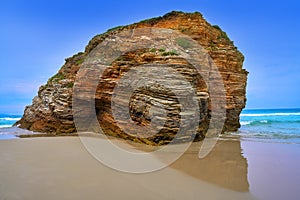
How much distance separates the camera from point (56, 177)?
186 inches

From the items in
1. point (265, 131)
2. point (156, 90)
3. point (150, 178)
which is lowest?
point (150, 178)

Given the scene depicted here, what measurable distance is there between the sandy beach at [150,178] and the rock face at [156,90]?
2.63 m

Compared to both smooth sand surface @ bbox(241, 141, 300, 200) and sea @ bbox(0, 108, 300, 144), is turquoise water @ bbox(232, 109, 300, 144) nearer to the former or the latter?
sea @ bbox(0, 108, 300, 144)

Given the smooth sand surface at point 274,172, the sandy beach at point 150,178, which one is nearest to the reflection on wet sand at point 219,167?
the sandy beach at point 150,178

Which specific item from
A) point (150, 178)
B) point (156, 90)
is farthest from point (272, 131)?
point (150, 178)

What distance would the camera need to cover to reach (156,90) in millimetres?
8953

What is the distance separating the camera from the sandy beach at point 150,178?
13.1 feet

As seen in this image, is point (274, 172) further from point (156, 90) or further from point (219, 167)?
point (156, 90)

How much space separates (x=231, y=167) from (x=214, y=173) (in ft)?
2.41

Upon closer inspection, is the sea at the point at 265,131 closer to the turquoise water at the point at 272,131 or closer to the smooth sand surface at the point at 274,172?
the turquoise water at the point at 272,131

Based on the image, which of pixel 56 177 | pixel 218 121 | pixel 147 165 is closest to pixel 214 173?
pixel 147 165

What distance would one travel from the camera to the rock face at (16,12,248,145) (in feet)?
29.6

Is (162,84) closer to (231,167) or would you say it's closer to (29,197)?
(231,167)

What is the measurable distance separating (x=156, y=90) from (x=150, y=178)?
4.57 metres
